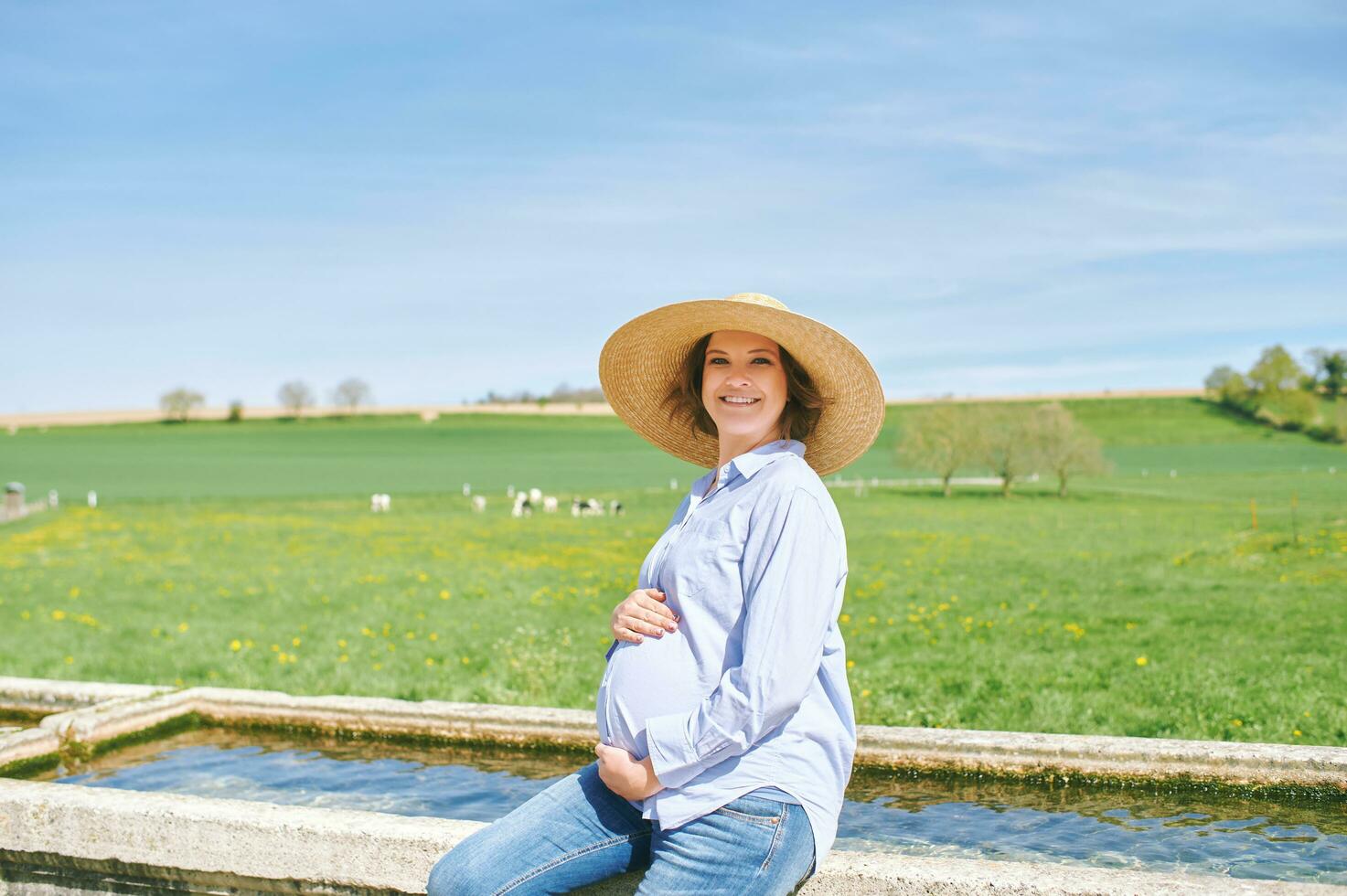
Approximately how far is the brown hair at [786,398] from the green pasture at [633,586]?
11.2 ft

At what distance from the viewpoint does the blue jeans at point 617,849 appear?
108 inches

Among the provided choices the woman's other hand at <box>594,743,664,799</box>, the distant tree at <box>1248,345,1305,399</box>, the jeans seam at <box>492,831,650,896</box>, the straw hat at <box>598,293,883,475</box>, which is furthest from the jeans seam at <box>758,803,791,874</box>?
the distant tree at <box>1248,345,1305,399</box>

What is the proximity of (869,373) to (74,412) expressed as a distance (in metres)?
119

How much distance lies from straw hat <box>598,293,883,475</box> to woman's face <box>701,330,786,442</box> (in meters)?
0.05

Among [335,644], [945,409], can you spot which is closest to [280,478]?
[945,409]

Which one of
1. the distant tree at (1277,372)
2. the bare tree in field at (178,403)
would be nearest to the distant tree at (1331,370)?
the distant tree at (1277,372)

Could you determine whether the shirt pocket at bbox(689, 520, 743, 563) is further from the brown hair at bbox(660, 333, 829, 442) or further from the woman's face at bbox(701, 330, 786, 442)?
the brown hair at bbox(660, 333, 829, 442)

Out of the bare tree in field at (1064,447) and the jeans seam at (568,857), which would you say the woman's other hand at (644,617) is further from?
the bare tree in field at (1064,447)

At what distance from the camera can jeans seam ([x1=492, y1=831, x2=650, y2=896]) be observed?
2936mm

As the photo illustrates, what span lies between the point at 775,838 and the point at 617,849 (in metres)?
0.50

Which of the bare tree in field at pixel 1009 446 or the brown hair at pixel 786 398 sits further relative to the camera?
the bare tree in field at pixel 1009 446

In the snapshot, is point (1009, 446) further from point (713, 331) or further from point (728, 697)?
point (728, 697)

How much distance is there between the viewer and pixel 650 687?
9.64ft

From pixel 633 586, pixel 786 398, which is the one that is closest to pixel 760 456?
pixel 786 398
